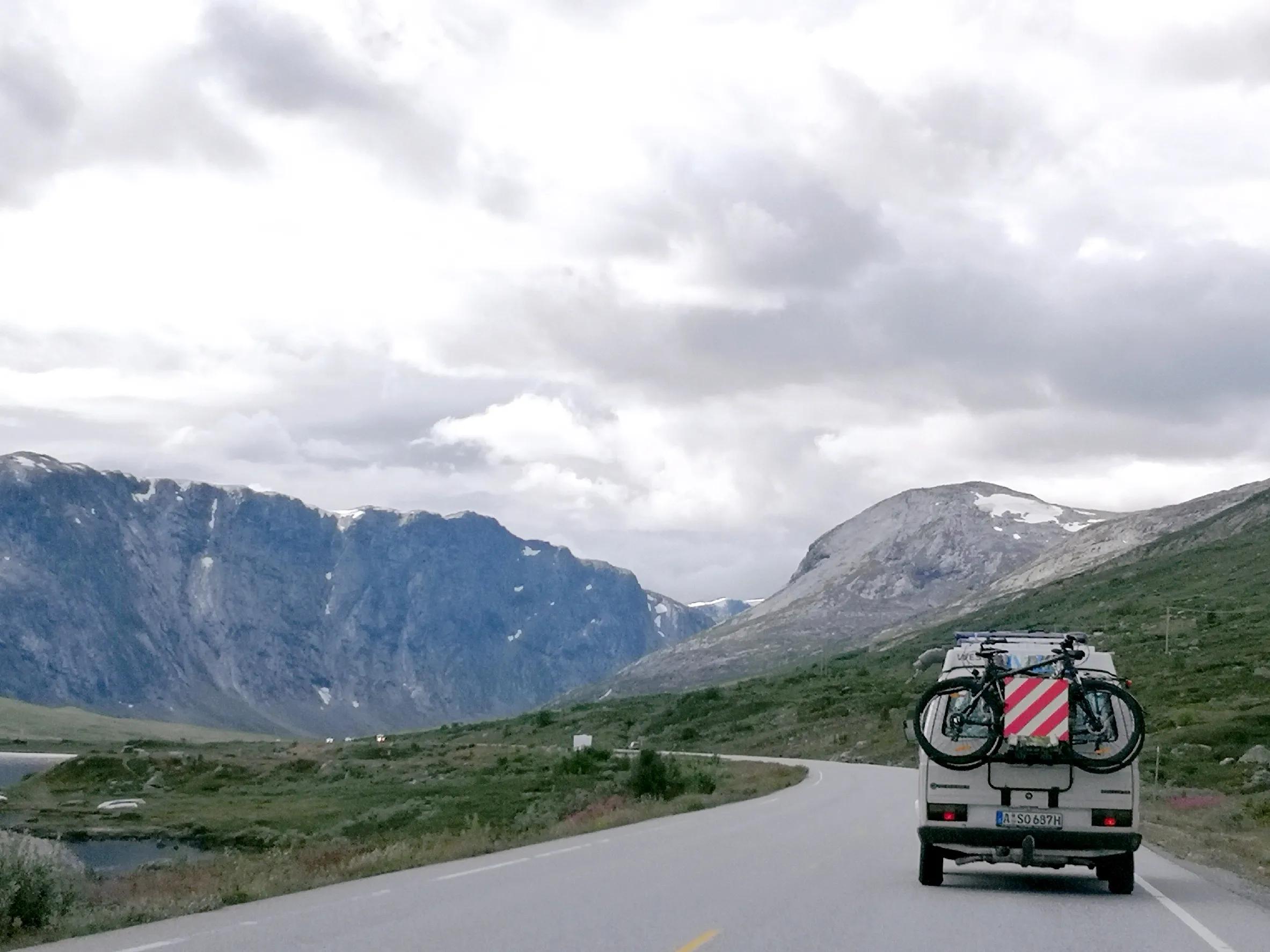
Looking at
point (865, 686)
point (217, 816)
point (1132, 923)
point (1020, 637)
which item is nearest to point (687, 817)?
point (1020, 637)

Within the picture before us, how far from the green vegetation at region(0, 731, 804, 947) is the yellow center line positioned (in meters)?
5.33

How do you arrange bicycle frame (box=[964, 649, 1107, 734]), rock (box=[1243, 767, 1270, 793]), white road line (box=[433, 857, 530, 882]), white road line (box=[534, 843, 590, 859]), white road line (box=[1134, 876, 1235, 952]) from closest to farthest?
white road line (box=[1134, 876, 1235, 952])
bicycle frame (box=[964, 649, 1107, 734])
white road line (box=[433, 857, 530, 882])
white road line (box=[534, 843, 590, 859])
rock (box=[1243, 767, 1270, 793])

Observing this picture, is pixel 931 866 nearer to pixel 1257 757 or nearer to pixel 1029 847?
pixel 1029 847

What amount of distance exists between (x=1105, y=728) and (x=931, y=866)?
2.53 meters

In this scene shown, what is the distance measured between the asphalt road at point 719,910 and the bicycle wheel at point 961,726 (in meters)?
1.46

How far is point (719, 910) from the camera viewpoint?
45.2ft

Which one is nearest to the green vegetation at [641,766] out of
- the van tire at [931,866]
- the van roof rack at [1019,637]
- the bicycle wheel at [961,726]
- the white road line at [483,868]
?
the white road line at [483,868]

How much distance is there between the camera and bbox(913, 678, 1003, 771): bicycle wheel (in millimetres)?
15359

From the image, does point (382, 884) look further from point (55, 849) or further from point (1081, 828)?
point (1081, 828)

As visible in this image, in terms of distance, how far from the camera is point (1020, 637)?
678 inches

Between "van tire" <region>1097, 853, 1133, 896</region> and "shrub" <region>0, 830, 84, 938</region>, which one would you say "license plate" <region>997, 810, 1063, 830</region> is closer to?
"van tire" <region>1097, 853, 1133, 896</region>

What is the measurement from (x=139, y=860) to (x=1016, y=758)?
38.8m

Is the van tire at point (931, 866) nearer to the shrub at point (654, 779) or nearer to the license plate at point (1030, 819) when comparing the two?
the license plate at point (1030, 819)

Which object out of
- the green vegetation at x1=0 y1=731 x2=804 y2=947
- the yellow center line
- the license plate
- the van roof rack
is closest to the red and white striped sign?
the license plate
